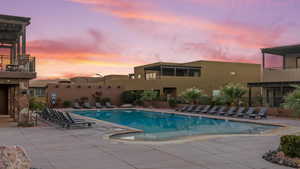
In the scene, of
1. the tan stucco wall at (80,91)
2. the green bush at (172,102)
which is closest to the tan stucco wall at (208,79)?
the tan stucco wall at (80,91)

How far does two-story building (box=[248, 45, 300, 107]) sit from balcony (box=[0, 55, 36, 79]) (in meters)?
19.3

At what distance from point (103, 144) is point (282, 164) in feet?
19.5

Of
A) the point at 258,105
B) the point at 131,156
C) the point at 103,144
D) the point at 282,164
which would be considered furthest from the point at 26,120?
the point at 258,105

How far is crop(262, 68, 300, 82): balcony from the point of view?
26933 mm

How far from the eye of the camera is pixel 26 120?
16.4 m

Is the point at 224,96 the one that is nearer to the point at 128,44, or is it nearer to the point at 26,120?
the point at 128,44

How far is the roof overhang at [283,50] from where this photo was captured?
87.0ft

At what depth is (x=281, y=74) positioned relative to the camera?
92.9 ft

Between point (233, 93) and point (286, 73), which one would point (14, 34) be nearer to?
point (233, 93)

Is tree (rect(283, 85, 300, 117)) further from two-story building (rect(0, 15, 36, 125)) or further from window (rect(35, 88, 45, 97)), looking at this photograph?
window (rect(35, 88, 45, 97))

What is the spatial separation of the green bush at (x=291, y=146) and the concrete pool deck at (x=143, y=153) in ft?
2.21

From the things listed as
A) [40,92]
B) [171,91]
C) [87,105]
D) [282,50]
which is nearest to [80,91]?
[87,105]

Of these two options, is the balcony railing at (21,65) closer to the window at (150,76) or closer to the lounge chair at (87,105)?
the lounge chair at (87,105)

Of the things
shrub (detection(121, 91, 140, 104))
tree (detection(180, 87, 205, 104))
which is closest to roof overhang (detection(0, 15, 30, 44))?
tree (detection(180, 87, 205, 104))
